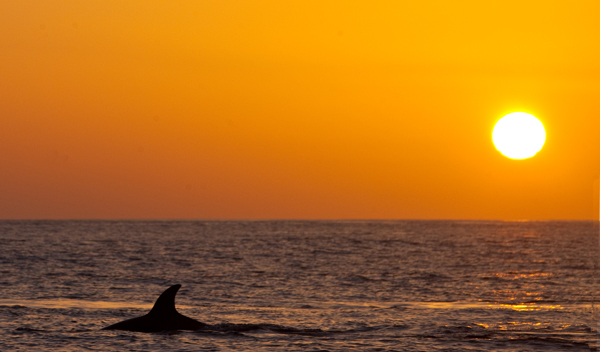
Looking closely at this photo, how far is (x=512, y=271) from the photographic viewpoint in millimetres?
52219

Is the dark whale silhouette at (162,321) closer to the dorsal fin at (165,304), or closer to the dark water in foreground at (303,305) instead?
the dorsal fin at (165,304)

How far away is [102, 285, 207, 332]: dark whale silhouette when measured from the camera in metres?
21.5

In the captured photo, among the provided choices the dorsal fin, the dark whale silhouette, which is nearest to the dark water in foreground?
the dark whale silhouette

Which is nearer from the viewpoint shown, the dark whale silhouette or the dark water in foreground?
the dark water in foreground

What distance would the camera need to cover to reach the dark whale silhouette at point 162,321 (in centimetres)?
2148

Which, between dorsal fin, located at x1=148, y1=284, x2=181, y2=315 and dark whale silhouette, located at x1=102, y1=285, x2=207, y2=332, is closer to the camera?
dark whale silhouette, located at x1=102, y1=285, x2=207, y2=332

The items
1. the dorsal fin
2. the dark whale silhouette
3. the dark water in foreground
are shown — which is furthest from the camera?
the dorsal fin

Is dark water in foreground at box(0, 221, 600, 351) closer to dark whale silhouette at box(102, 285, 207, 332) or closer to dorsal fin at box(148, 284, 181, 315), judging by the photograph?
dark whale silhouette at box(102, 285, 207, 332)

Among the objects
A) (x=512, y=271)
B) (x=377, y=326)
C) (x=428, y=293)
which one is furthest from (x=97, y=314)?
(x=512, y=271)

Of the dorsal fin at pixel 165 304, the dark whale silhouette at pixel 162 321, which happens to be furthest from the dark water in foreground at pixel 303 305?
the dorsal fin at pixel 165 304

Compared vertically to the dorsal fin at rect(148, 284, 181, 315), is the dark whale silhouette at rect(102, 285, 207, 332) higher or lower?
lower

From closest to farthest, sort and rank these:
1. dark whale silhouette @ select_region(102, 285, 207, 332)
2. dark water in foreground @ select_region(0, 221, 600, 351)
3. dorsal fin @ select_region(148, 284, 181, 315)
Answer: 1. dark water in foreground @ select_region(0, 221, 600, 351)
2. dark whale silhouette @ select_region(102, 285, 207, 332)
3. dorsal fin @ select_region(148, 284, 181, 315)

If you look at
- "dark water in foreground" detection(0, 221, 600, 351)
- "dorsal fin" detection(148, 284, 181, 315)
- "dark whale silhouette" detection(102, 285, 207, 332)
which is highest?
"dorsal fin" detection(148, 284, 181, 315)

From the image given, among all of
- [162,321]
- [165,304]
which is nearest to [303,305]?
[165,304]
